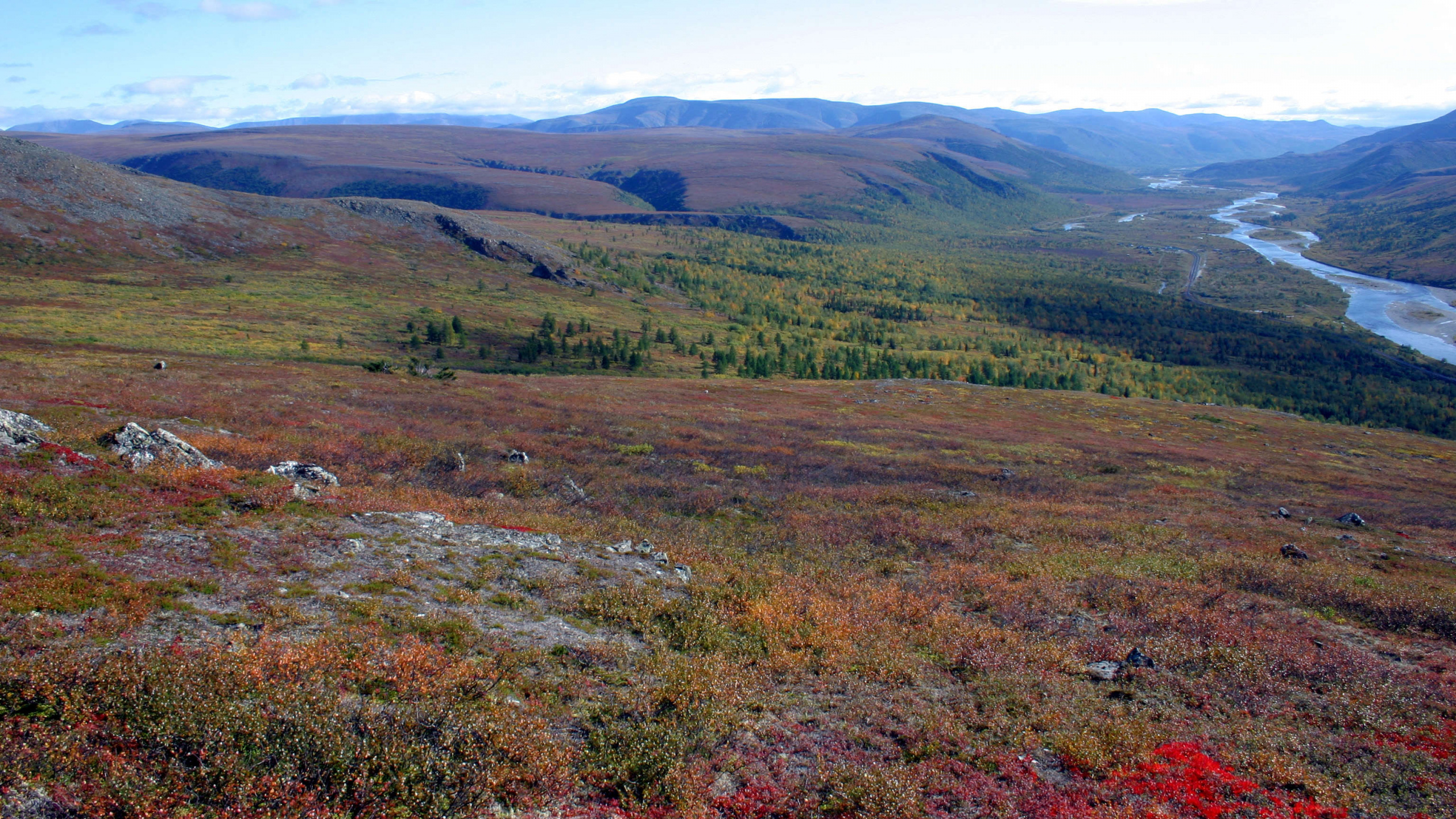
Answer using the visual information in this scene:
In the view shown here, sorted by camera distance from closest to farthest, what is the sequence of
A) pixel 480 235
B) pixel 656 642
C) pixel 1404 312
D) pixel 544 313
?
1. pixel 656 642
2. pixel 544 313
3. pixel 480 235
4. pixel 1404 312

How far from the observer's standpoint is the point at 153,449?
62.2ft

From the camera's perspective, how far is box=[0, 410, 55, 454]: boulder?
1681cm

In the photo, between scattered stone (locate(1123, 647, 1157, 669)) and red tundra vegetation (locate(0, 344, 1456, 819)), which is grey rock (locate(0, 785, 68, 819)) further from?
scattered stone (locate(1123, 647, 1157, 669))

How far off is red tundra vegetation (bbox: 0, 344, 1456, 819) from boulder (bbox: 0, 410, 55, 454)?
712 mm

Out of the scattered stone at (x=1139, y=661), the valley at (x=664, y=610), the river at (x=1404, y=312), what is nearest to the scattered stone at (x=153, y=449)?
the valley at (x=664, y=610)

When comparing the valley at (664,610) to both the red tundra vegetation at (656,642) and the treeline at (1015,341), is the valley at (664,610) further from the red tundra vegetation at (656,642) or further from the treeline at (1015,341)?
the treeline at (1015,341)

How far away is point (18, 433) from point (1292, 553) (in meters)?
38.6

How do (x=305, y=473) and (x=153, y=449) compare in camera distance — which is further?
(x=305, y=473)

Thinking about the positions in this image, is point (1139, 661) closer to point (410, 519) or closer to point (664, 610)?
point (664, 610)

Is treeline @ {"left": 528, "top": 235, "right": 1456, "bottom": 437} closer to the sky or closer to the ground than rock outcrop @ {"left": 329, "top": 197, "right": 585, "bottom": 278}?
closer to the ground

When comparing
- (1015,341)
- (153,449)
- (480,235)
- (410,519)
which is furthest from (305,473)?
(1015,341)

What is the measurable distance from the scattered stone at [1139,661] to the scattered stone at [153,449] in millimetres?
23638

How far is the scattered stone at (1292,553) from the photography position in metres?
22.9

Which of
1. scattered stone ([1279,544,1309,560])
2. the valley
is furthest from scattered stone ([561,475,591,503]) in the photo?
scattered stone ([1279,544,1309,560])
